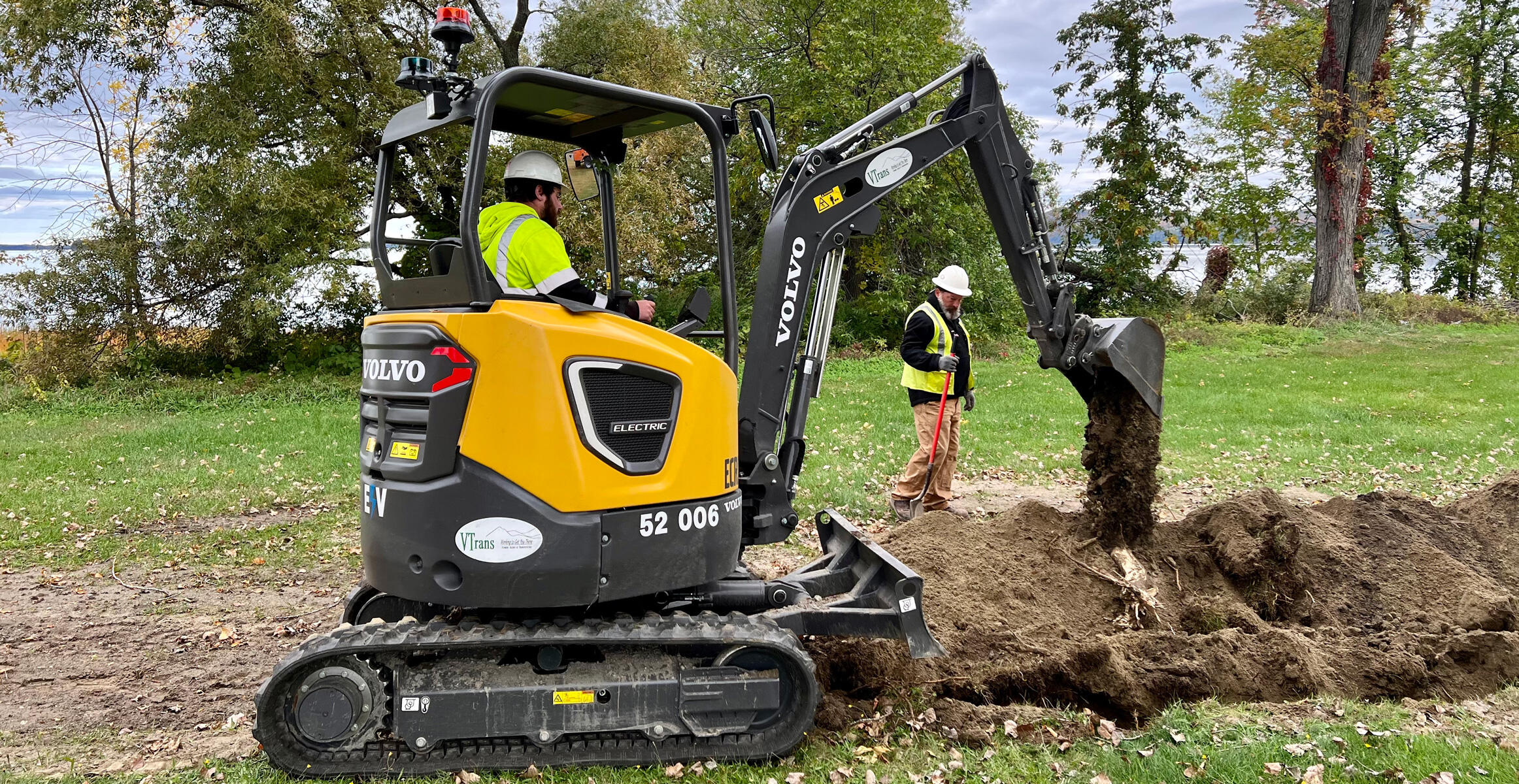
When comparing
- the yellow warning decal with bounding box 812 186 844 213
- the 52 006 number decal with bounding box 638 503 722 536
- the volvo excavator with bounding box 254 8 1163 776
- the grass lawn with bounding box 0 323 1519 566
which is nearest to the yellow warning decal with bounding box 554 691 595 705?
the volvo excavator with bounding box 254 8 1163 776

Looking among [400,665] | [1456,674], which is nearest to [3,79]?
[400,665]

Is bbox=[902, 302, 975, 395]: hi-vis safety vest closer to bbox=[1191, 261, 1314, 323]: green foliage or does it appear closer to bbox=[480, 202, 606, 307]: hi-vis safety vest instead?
bbox=[480, 202, 606, 307]: hi-vis safety vest

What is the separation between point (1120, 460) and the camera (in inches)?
269

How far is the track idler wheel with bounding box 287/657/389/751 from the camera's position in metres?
4.26

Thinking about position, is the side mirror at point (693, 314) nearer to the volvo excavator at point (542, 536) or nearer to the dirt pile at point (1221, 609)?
the volvo excavator at point (542, 536)

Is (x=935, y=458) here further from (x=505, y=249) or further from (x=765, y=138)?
(x=505, y=249)

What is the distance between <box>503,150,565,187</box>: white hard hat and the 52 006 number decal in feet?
4.98

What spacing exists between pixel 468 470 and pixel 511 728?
113 cm

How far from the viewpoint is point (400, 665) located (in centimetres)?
435

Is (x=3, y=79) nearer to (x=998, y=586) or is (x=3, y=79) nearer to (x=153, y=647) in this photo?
(x=153, y=647)

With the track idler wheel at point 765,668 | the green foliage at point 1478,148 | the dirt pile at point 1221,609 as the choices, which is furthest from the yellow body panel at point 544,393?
the green foliage at point 1478,148

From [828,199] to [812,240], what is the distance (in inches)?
9.2

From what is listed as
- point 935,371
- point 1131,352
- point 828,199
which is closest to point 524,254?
point 828,199

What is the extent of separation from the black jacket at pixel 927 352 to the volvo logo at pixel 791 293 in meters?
3.66
